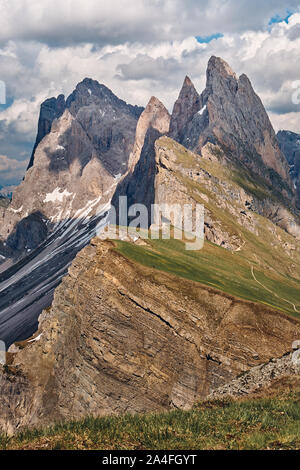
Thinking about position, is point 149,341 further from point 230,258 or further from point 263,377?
point 230,258

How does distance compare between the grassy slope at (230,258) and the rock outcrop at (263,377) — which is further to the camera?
the grassy slope at (230,258)

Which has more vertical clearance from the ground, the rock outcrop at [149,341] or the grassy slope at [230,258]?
the grassy slope at [230,258]

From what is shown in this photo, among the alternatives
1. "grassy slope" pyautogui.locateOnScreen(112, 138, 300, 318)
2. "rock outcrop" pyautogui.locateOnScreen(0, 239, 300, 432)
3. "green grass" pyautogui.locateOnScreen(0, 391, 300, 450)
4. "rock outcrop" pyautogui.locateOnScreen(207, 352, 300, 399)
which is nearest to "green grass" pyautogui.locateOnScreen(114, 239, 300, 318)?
"grassy slope" pyautogui.locateOnScreen(112, 138, 300, 318)

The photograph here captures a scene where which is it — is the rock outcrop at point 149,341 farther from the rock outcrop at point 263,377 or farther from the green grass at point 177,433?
the green grass at point 177,433

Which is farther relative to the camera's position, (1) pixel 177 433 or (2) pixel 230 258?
(2) pixel 230 258

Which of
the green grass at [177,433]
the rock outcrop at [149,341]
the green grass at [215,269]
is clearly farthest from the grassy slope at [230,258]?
the green grass at [177,433]

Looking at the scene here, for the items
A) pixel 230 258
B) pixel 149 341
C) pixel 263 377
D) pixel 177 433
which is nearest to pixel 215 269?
pixel 230 258

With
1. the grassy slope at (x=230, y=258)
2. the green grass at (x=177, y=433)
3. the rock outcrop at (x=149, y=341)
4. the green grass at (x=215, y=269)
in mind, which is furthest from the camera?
the grassy slope at (x=230, y=258)
